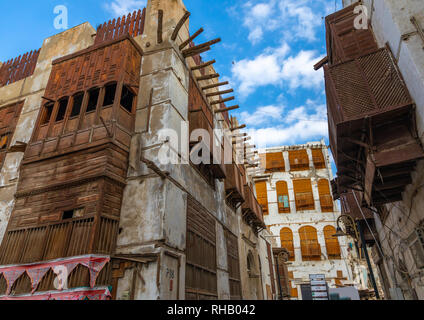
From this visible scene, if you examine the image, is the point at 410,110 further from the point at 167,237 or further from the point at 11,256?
the point at 11,256

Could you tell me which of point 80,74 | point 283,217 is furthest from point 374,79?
point 283,217

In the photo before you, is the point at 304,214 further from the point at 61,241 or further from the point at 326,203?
the point at 61,241

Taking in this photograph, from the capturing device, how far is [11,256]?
7281 mm

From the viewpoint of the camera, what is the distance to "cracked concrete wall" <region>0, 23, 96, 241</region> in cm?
1007

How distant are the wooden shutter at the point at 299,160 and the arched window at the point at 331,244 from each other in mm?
7415

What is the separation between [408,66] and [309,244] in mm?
25229

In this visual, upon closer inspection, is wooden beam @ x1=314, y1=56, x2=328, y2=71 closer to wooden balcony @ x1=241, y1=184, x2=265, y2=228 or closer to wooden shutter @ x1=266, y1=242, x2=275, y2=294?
wooden balcony @ x1=241, y1=184, x2=265, y2=228

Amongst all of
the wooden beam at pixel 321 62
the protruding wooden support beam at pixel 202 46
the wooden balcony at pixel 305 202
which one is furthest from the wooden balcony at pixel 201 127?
the wooden balcony at pixel 305 202

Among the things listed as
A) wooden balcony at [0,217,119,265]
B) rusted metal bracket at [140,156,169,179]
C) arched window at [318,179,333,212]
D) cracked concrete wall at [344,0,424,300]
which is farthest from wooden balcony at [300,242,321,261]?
wooden balcony at [0,217,119,265]

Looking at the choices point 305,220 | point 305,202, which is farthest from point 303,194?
point 305,220

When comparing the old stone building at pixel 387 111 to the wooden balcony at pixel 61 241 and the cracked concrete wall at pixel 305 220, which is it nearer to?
the wooden balcony at pixel 61 241

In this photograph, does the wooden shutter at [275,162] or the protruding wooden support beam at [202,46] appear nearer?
the protruding wooden support beam at [202,46]

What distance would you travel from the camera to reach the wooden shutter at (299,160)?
32500 millimetres

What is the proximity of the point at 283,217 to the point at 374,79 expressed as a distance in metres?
25.1
